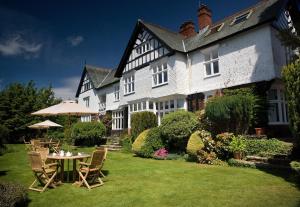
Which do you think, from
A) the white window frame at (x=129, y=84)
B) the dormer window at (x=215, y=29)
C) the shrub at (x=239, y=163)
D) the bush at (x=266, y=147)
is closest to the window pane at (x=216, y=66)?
the dormer window at (x=215, y=29)

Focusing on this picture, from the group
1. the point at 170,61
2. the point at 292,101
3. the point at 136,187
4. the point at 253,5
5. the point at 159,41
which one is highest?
the point at 253,5

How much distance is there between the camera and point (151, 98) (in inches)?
867

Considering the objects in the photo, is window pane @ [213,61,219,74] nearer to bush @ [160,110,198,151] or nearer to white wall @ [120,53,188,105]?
white wall @ [120,53,188,105]

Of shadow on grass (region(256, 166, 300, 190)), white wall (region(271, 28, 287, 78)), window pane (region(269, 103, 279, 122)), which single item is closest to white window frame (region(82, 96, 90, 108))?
window pane (region(269, 103, 279, 122))

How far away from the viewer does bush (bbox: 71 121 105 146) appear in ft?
78.2

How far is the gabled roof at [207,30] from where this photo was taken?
51.0ft

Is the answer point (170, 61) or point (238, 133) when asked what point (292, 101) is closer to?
point (238, 133)

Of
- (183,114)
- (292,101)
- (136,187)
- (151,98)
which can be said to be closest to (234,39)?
(183,114)

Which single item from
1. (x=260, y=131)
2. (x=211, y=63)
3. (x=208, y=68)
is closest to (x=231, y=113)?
(x=260, y=131)

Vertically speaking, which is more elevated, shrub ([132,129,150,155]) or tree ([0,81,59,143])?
tree ([0,81,59,143])

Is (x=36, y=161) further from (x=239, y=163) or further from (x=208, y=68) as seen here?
(x=208, y=68)

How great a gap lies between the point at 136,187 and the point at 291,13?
18520 mm

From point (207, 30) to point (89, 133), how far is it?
591 inches

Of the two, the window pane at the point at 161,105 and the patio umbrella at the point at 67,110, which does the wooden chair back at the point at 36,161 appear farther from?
the window pane at the point at 161,105
